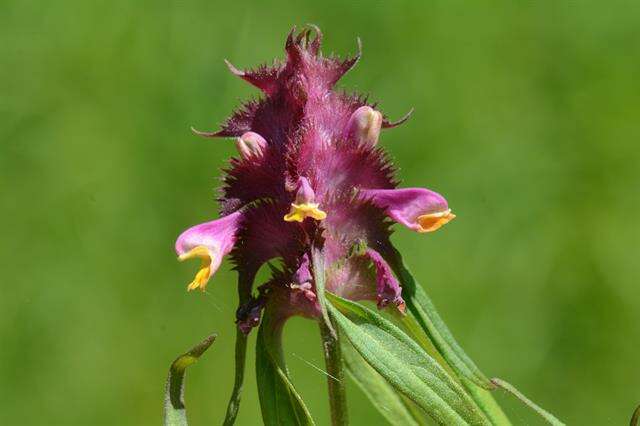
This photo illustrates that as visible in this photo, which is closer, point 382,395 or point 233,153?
point 382,395

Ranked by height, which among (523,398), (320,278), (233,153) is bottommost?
(523,398)

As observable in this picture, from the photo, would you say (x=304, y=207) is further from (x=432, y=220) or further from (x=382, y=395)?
(x=382, y=395)

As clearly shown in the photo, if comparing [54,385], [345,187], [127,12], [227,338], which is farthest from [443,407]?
[127,12]

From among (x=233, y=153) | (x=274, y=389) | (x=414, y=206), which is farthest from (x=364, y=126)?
(x=233, y=153)

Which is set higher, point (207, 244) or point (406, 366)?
point (207, 244)

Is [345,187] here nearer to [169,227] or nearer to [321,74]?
[321,74]

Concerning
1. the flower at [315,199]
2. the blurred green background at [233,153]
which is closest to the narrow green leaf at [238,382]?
the flower at [315,199]

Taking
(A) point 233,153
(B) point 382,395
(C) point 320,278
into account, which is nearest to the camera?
(C) point 320,278
